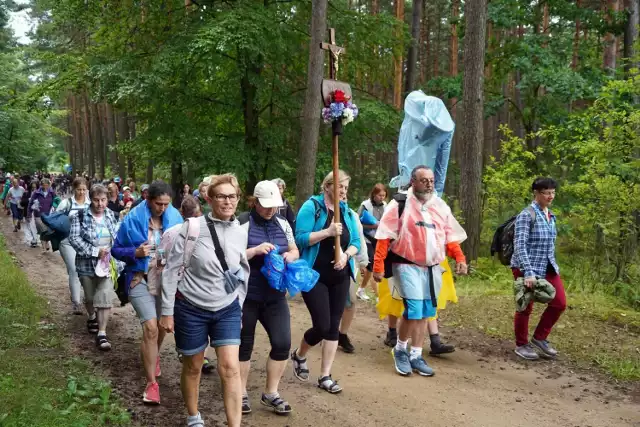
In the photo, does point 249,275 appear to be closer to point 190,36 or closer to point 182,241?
point 182,241

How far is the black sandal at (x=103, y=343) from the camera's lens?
696cm

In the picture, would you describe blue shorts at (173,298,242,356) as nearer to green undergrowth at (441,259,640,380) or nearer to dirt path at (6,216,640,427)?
→ dirt path at (6,216,640,427)

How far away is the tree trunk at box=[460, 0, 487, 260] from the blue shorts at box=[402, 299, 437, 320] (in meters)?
5.50

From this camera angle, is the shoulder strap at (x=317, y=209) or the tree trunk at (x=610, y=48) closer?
the shoulder strap at (x=317, y=209)

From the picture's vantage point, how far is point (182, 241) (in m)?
4.31

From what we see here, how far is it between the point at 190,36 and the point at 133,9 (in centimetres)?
230

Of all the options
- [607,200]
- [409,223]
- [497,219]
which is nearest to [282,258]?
[409,223]

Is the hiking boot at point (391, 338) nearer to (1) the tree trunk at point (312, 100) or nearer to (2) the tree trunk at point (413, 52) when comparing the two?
(1) the tree trunk at point (312, 100)

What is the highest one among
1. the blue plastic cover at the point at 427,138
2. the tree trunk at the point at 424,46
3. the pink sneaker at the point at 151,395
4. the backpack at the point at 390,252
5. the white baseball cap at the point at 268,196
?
the tree trunk at the point at 424,46

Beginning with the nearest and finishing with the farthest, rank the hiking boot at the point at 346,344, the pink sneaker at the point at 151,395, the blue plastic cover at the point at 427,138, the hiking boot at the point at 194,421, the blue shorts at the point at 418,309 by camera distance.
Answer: the hiking boot at the point at 194,421
the pink sneaker at the point at 151,395
the blue shorts at the point at 418,309
the hiking boot at the point at 346,344
the blue plastic cover at the point at 427,138

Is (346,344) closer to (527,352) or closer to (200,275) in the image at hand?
(527,352)

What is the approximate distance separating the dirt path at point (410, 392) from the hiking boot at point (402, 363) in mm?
92

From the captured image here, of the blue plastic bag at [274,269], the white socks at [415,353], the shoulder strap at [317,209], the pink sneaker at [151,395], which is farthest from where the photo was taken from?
the white socks at [415,353]

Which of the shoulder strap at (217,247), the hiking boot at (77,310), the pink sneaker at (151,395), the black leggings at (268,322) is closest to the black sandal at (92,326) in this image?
the hiking boot at (77,310)
